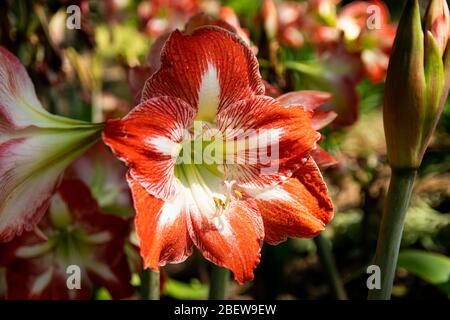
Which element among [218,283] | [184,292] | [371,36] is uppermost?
[371,36]

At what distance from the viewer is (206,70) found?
64 cm

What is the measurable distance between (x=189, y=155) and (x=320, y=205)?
14cm

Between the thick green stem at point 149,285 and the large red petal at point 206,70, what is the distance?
232 mm

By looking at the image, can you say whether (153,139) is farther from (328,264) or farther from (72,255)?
(328,264)

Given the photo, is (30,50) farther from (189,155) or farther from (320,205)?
(320,205)

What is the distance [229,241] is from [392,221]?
16 centimetres

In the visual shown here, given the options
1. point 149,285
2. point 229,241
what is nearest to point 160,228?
point 229,241

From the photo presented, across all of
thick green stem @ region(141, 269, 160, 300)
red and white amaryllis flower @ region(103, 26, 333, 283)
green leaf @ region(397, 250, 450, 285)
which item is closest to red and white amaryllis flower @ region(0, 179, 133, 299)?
thick green stem @ region(141, 269, 160, 300)

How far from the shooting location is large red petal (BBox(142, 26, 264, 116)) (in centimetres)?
62

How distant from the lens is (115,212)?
915mm

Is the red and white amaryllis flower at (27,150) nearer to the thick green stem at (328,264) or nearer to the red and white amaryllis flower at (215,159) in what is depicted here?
the red and white amaryllis flower at (215,159)

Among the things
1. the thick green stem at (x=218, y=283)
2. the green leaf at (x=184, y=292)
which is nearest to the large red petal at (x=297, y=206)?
the thick green stem at (x=218, y=283)

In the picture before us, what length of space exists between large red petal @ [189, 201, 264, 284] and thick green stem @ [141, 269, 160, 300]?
15cm

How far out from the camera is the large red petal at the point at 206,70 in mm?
624
